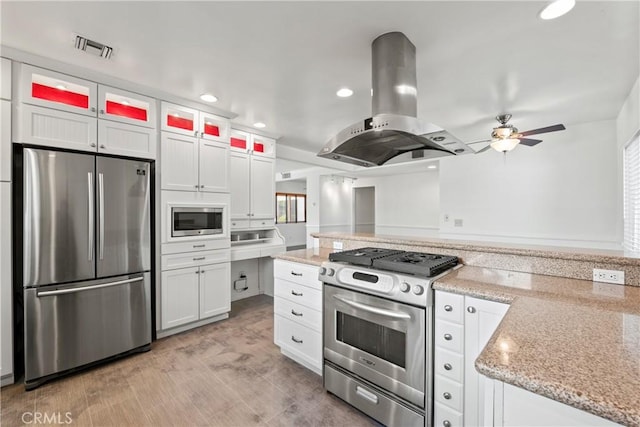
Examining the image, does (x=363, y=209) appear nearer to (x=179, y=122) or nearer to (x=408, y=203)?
(x=408, y=203)

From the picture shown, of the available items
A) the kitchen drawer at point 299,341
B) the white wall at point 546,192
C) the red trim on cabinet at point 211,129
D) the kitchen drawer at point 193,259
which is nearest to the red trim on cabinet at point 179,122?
the red trim on cabinet at point 211,129

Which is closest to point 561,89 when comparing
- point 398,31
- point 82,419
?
point 398,31

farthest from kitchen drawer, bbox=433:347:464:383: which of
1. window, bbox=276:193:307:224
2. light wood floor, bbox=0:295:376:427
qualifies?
window, bbox=276:193:307:224

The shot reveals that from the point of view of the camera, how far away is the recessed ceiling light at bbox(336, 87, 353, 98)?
9.01ft

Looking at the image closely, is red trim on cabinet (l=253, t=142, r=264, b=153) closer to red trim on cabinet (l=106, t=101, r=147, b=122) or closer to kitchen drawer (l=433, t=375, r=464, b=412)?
red trim on cabinet (l=106, t=101, r=147, b=122)

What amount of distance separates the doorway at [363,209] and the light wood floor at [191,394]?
661 centimetres

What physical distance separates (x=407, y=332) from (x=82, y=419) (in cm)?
212

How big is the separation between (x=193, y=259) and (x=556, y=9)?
357 centimetres

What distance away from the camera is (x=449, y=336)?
1.48m

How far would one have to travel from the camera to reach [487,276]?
168cm

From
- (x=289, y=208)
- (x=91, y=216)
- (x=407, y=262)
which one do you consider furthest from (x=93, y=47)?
(x=289, y=208)

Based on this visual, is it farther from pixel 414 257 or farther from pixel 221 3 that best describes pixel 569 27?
pixel 221 3

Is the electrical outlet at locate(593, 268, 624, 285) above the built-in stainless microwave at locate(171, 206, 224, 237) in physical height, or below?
below

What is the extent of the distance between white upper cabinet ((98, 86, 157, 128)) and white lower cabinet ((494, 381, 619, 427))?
3.23m
